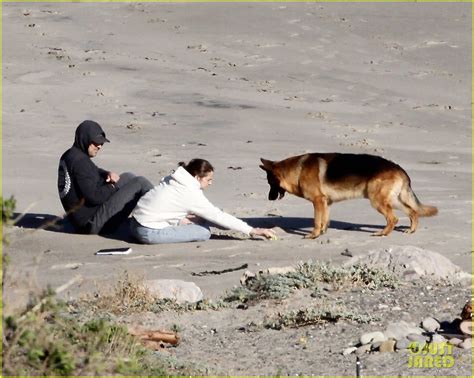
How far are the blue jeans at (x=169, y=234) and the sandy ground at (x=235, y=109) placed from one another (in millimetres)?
119

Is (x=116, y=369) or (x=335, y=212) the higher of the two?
(x=116, y=369)

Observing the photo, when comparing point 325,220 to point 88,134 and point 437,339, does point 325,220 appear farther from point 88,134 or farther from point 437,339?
point 437,339

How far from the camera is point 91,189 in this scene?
13258 mm

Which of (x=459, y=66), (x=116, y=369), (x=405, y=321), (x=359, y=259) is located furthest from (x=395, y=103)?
(x=116, y=369)

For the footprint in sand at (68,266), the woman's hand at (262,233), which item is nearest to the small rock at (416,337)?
the woman's hand at (262,233)

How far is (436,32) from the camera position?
28.4 metres

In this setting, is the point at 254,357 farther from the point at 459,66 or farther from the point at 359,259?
the point at 459,66

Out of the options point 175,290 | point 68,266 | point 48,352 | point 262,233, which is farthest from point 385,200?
point 48,352

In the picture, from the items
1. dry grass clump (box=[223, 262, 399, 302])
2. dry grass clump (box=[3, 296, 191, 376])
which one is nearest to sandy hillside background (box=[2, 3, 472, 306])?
dry grass clump (box=[3, 296, 191, 376])

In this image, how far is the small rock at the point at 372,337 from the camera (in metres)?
8.34

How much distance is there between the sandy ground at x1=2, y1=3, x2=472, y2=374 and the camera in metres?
12.7

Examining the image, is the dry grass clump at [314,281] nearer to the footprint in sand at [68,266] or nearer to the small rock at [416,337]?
the small rock at [416,337]

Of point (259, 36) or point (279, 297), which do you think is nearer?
point (279, 297)

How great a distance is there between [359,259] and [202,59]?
1559 centimetres
